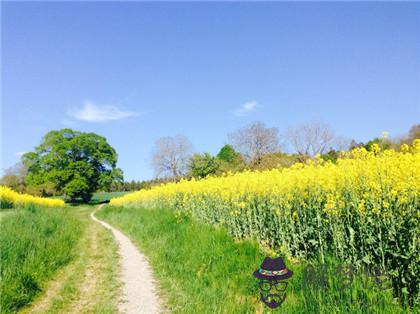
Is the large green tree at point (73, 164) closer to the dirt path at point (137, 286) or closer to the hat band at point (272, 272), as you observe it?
the dirt path at point (137, 286)

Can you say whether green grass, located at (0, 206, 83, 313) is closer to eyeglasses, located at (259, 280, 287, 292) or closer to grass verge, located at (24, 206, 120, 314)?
grass verge, located at (24, 206, 120, 314)

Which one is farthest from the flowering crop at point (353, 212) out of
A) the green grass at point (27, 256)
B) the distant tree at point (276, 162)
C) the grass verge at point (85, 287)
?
the distant tree at point (276, 162)

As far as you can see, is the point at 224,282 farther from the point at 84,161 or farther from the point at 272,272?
the point at 84,161

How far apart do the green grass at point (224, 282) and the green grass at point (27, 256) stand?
2602mm

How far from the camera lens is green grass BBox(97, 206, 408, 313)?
386 cm

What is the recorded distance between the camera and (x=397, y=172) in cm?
495

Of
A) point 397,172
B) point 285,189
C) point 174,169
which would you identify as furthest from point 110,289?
point 174,169

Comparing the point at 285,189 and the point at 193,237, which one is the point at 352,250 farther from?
the point at 193,237

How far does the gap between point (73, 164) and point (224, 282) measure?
160 feet

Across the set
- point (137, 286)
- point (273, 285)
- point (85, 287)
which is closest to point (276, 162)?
point (137, 286)

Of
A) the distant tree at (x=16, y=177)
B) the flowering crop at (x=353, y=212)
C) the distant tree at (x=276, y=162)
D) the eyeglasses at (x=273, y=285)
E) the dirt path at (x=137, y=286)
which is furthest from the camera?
the distant tree at (x=16, y=177)

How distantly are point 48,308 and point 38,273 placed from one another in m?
1.56

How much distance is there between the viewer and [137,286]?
22.3 ft

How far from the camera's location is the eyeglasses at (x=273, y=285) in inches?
186
